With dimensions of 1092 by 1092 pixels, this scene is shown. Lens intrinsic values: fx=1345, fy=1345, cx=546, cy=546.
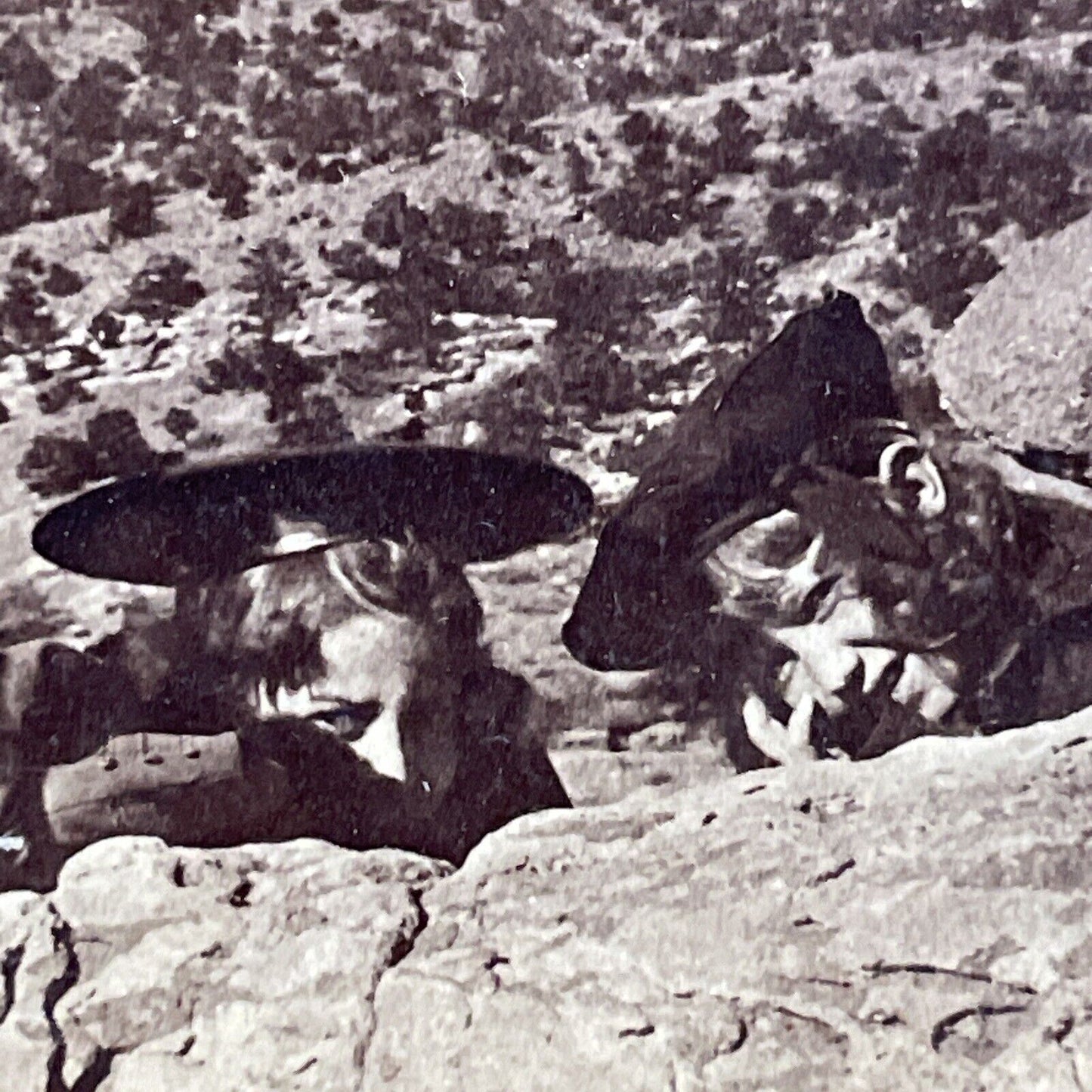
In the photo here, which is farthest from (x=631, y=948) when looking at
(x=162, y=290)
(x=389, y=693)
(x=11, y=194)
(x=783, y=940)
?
(x=11, y=194)

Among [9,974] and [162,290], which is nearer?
[9,974]

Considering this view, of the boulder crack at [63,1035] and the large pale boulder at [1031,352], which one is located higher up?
the large pale boulder at [1031,352]

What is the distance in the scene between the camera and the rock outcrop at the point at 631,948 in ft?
5.39

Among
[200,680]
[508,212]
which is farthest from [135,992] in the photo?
[508,212]

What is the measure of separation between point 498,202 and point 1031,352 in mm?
747

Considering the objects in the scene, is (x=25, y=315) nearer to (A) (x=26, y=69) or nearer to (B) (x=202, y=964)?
(A) (x=26, y=69)

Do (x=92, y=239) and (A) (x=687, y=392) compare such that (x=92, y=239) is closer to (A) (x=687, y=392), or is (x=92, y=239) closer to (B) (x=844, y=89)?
(A) (x=687, y=392)

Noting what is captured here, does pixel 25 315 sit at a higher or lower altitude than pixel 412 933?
higher

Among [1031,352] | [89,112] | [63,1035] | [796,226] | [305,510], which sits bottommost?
[63,1035]

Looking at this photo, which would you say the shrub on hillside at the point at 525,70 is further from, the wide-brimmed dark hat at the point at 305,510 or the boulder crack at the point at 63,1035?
the boulder crack at the point at 63,1035

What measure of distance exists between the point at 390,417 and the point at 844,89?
0.77 meters

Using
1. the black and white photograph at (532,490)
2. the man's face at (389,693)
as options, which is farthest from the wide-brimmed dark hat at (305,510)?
the man's face at (389,693)

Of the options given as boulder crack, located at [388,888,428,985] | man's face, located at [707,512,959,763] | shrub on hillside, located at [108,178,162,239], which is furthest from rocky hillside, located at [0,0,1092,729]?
boulder crack, located at [388,888,428,985]

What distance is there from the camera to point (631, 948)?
67.0 inches
